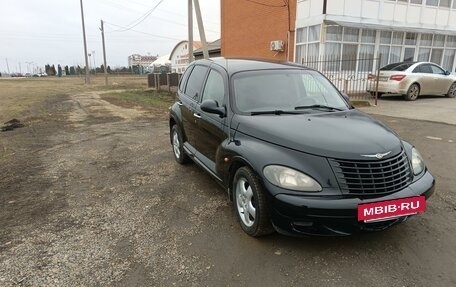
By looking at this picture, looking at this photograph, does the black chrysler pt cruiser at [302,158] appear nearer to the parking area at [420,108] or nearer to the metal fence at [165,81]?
the parking area at [420,108]

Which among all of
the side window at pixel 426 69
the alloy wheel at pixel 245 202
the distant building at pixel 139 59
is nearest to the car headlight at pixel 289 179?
the alloy wheel at pixel 245 202

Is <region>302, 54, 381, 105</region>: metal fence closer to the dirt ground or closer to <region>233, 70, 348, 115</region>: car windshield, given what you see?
the dirt ground

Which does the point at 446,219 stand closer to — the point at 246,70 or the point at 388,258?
the point at 388,258

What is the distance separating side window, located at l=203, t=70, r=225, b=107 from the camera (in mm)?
4475

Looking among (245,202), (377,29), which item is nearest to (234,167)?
(245,202)

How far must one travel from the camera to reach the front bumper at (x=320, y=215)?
296 centimetres

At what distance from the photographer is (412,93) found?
1459 cm

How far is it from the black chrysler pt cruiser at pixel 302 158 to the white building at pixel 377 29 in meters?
12.6

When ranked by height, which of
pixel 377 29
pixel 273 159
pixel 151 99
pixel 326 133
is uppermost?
pixel 377 29

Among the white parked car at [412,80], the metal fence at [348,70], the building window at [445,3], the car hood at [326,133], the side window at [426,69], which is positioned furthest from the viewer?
the building window at [445,3]

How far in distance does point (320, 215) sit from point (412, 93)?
13654 millimetres

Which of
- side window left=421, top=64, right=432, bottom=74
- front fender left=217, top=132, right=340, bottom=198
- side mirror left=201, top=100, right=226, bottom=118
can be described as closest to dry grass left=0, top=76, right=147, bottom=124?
side mirror left=201, top=100, right=226, bottom=118

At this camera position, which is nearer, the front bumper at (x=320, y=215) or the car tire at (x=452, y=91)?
the front bumper at (x=320, y=215)

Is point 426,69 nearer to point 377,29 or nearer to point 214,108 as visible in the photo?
point 377,29
